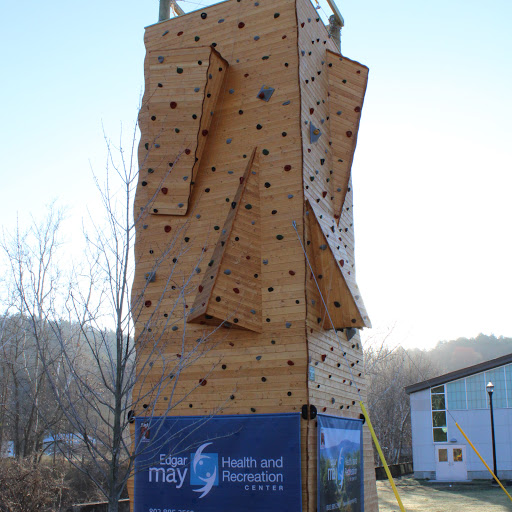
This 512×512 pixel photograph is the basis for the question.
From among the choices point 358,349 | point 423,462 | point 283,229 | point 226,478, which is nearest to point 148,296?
point 283,229

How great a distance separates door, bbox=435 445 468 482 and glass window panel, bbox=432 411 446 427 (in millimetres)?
842

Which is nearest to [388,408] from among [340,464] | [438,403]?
[438,403]

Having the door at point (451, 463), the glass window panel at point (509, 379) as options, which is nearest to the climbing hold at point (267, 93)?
the glass window panel at point (509, 379)

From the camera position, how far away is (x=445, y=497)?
54.6ft

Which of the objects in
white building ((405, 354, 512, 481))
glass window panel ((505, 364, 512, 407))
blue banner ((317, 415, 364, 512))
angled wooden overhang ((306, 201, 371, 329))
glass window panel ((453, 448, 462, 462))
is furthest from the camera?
glass window panel ((453, 448, 462, 462))

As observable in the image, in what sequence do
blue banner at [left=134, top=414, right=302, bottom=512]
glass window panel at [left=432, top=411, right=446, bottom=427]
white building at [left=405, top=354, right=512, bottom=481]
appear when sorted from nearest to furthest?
blue banner at [left=134, top=414, right=302, bottom=512] < white building at [left=405, top=354, right=512, bottom=481] < glass window panel at [left=432, top=411, right=446, bottom=427]

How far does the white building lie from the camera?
22422 mm

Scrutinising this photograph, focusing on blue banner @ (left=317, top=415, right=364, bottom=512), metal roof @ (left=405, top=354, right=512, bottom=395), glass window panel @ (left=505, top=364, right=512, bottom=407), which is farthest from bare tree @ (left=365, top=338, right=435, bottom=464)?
blue banner @ (left=317, top=415, right=364, bottom=512)

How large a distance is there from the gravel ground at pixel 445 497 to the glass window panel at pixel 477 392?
114 inches

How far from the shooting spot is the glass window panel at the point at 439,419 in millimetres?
23531

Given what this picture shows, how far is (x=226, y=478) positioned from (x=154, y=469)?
1.20 metres

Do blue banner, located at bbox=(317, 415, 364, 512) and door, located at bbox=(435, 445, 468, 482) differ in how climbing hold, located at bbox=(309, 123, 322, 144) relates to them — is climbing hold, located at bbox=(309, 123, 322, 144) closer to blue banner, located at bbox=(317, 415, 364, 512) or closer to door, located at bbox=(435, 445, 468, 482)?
blue banner, located at bbox=(317, 415, 364, 512)

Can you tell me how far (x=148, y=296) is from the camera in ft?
31.8

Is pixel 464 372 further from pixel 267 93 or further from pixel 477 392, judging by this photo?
pixel 267 93
